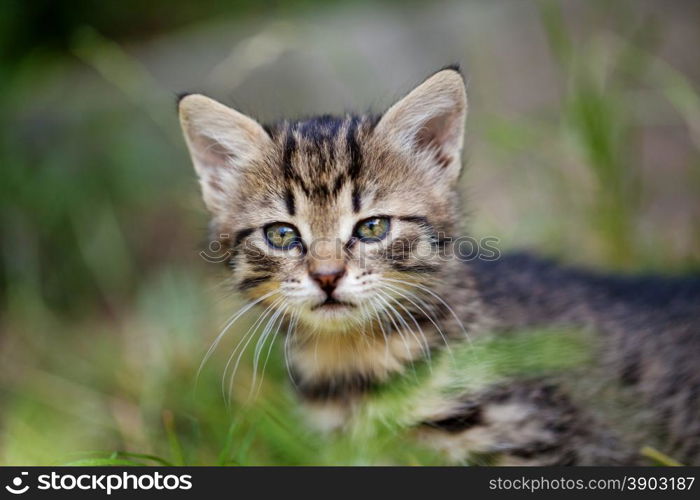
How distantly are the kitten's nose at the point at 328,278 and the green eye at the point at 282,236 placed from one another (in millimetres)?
195

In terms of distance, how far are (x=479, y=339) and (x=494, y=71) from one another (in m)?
3.21

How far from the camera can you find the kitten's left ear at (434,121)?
2545 mm

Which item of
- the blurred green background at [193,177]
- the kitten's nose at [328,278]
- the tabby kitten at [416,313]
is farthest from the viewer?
the blurred green background at [193,177]

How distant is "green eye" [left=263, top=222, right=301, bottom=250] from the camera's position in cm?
249

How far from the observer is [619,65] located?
13.6 ft

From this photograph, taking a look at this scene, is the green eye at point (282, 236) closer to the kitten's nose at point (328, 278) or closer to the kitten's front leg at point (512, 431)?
the kitten's nose at point (328, 278)

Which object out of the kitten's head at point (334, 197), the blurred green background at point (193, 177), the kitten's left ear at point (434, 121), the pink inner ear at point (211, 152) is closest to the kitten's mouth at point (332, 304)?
the kitten's head at point (334, 197)

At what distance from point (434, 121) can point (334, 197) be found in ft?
1.57

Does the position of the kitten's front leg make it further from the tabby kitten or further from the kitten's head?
the kitten's head

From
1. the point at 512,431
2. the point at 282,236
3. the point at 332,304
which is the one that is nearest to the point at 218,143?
the point at 282,236

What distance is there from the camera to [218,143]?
9.18 ft

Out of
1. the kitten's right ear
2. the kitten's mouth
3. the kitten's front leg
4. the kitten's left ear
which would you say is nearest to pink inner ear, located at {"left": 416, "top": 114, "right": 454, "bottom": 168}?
the kitten's left ear

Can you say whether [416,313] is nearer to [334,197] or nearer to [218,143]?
[334,197]
